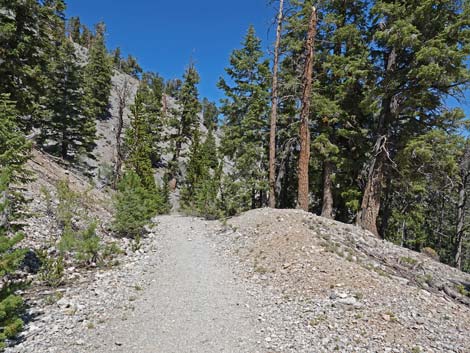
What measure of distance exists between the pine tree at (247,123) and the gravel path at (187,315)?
9532mm

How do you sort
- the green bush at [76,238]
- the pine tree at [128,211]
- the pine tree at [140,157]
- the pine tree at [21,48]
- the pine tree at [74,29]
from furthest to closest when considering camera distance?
1. the pine tree at [74,29]
2. the pine tree at [140,157]
3. the pine tree at [21,48]
4. the pine tree at [128,211]
5. the green bush at [76,238]

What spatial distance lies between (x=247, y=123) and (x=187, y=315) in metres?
13.9

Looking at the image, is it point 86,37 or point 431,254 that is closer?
point 431,254

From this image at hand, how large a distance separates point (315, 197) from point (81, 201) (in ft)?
45.4

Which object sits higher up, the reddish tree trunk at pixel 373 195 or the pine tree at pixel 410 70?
the pine tree at pixel 410 70

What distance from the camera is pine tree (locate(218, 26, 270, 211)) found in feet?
58.7

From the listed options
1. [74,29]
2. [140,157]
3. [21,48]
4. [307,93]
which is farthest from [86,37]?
[307,93]

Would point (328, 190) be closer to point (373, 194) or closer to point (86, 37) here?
point (373, 194)

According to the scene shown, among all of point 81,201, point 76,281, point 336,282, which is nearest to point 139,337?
point 76,281

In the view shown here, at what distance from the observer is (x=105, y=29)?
320 ft

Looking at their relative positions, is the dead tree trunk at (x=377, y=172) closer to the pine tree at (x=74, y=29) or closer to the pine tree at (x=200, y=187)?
the pine tree at (x=200, y=187)

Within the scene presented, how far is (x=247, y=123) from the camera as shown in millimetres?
17922

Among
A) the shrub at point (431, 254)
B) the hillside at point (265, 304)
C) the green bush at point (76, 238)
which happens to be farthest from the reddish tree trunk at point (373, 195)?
the green bush at point (76, 238)

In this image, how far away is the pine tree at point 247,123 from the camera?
17900mm
